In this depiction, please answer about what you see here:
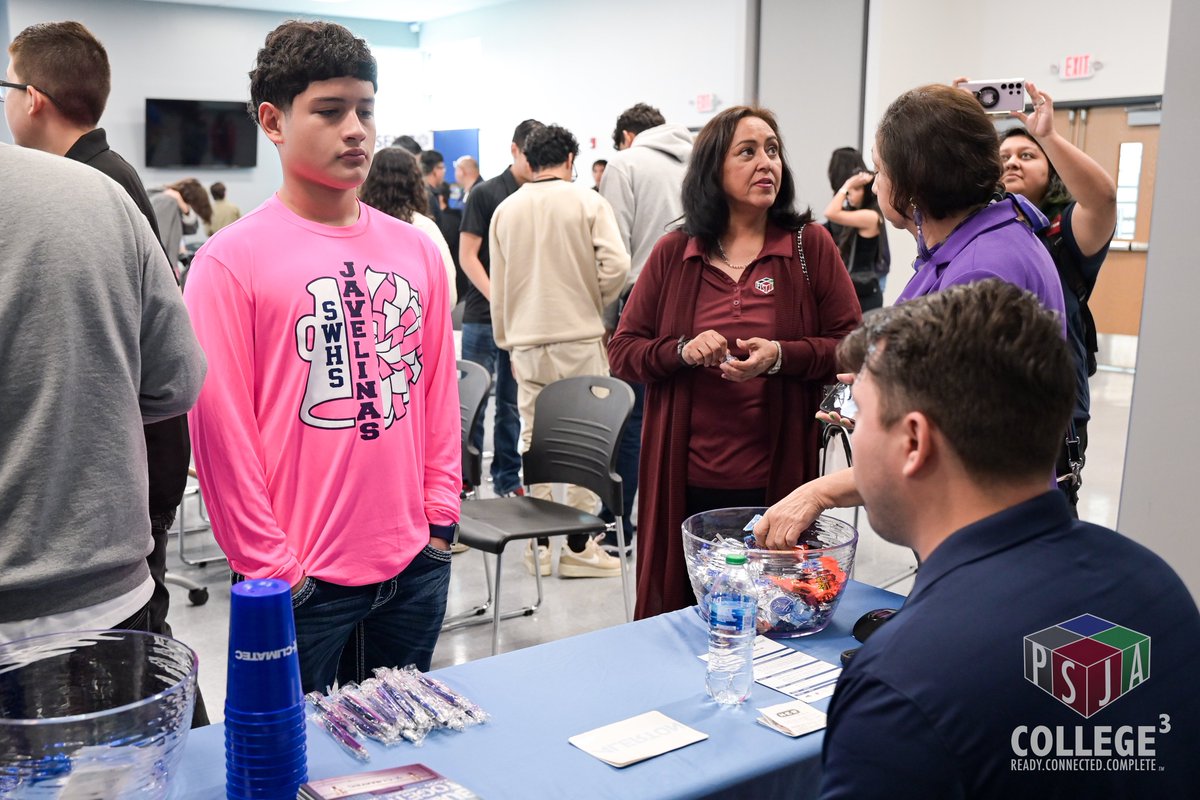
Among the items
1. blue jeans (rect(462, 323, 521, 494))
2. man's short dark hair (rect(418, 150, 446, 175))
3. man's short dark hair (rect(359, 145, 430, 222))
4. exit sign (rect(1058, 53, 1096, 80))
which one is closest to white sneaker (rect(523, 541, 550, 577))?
blue jeans (rect(462, 323, 521, 494))

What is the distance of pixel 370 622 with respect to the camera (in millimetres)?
1852

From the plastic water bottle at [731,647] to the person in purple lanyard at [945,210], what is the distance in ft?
0.80

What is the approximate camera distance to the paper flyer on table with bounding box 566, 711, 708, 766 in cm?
135

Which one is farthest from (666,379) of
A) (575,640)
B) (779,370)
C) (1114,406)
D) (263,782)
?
(1114,406)

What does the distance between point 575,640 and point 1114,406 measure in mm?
6741

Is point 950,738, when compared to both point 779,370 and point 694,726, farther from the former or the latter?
point 779,370

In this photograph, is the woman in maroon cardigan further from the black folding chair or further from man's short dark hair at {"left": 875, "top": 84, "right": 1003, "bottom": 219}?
the black folding chair

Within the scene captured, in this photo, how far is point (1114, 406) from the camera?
738 centimetres

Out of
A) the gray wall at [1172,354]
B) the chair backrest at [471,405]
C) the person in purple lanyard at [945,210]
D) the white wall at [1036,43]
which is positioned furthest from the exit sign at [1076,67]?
the person in purple lanyard at [945,210]

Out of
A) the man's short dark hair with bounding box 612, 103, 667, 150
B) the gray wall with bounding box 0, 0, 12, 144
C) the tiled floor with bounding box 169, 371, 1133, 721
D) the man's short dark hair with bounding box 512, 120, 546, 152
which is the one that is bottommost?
the tiled floor with bounding box 169, 371, 1133, 721

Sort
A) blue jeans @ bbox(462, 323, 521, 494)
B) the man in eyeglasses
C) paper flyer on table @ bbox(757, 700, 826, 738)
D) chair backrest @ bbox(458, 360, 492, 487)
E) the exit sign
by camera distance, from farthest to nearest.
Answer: the exit sign
blue jeans @ bbox(462, 323, 521, 494)
chair backrest @ bbox(458, 360, 492, 487)
the man in eyeglasses
paper flyer on table @ bbox(757, 700, 826, 738)

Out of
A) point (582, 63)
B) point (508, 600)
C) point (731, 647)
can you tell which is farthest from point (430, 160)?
point (731, 647)

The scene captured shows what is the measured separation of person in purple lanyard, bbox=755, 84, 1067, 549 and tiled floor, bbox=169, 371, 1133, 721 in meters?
1.84

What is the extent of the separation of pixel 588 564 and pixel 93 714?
10.6 ft
